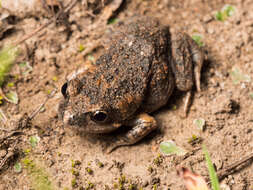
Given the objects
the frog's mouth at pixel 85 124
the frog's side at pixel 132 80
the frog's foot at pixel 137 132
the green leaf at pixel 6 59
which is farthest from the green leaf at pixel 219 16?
the green leaf at pixel 6 59

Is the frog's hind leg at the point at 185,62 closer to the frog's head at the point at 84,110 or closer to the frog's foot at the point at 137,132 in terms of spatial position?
the frog's foot at the point at 137,132

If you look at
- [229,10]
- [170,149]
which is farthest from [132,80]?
[229,10]

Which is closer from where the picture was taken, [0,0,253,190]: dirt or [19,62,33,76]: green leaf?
[0,0,253,190]: dirt

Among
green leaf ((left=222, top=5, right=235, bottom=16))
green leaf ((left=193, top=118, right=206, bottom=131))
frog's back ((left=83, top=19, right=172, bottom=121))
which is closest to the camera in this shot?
frog's back ((left=83, top=19, right=172, bottom=121))

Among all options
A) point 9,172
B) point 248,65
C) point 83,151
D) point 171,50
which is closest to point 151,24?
point 171,50

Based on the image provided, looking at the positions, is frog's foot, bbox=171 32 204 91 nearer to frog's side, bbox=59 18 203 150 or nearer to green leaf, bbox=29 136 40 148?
frog's side, bbox=59 18 203 150

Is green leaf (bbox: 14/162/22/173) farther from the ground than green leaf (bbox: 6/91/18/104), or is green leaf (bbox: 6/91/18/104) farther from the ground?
green leaf (bbox: 6/91/18/104)

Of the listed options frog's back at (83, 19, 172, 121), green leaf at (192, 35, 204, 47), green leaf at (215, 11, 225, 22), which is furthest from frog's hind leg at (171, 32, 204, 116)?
green leaf at (215, 11, 225, 22)
